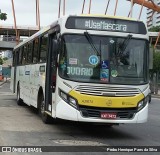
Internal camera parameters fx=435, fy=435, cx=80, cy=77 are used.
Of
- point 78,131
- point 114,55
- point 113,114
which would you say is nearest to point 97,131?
point 78,131

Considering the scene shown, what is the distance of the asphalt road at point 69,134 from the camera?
10039mm

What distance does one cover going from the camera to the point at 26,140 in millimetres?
10031

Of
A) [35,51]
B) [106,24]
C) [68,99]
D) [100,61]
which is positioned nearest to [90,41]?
[100,61]

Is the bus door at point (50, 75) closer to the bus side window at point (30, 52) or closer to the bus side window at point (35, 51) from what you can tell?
the bus side window at point (35, 51)

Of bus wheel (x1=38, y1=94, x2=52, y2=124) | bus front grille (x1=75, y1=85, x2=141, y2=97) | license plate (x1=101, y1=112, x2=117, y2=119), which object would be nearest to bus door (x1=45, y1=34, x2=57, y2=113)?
bus wheel (x1=38, y1=94, x2=52, y2=124)

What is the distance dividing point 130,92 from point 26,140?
2.89 m

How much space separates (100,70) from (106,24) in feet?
4.21

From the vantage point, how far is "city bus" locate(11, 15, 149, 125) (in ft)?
35.1

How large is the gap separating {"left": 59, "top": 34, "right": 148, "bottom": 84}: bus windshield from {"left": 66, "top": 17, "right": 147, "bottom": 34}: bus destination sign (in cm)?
26

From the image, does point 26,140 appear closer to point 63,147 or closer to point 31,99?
point 63,147

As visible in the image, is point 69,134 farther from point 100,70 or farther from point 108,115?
point 100,70

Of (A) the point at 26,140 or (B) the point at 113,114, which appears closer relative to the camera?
(A) the point at 26,140

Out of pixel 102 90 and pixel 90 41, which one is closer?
pixel 102 90

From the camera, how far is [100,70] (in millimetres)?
10930
